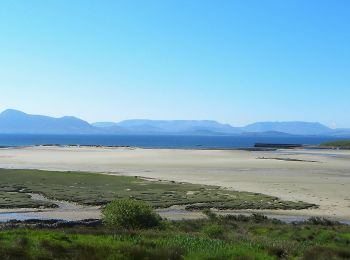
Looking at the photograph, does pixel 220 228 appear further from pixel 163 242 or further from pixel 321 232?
pixel 163 242

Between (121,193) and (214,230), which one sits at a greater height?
(121,193)

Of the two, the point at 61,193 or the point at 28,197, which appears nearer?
the point at 28,197

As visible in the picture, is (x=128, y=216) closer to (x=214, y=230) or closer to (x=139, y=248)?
(x=214, y=230)

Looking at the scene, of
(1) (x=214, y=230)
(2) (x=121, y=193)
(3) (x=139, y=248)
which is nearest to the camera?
(3) (x=139, y=248)

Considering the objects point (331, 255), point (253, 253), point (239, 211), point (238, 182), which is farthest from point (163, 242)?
point (238, 182)

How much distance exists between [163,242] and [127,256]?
7.71 ft

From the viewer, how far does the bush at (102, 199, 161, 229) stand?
22891mm

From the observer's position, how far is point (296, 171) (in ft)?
203

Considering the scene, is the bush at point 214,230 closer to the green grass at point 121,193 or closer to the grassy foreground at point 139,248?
the grassy foreground at point 139,248

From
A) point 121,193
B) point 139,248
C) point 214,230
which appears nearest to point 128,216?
point 214,230

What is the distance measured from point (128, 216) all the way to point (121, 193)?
636 inches

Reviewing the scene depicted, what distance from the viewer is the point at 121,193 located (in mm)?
38906

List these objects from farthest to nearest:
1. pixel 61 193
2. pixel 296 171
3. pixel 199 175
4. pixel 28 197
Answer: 1. pixel 296 171
2. pixel 199 175
3. pixel 61 193
4. pixel 28 197

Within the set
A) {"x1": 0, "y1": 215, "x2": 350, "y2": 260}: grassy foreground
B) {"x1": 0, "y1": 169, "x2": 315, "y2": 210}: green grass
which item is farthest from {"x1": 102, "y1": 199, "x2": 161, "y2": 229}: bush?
{"x1": 0, "y1": 169, "x2": 315, "y2": 210}: green grass
